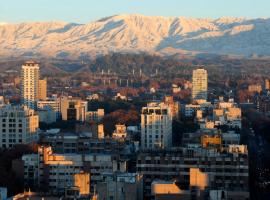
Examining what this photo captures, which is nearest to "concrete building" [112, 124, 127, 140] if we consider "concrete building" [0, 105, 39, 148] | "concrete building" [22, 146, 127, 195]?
"concrete building" [0, 105, 39, 148]

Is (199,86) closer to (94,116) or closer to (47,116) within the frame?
(94,116)

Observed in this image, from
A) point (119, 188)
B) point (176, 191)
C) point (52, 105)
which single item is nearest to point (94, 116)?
point (52, 105)

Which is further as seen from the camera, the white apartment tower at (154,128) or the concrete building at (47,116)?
the concrete building at (47,116)

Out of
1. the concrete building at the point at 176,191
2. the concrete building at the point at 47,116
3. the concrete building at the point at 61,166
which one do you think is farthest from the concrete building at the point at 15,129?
the concrete building at the point at 176,191

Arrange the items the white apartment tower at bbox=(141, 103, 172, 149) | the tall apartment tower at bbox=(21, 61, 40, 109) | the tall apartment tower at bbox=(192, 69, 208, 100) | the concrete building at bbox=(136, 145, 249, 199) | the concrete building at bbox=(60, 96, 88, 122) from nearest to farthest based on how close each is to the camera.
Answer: the concrete building at bbox=(136, 145, 249, 199) < the white apartment tower at bbox=(141, 103, 172, 149) < the concrete building at bbox=(60, 96, 88, 122) < the tall apartment tower at bbox=(21, 61, 40, 109) < the tall apartment tower at bbox=(192, 69, 208, 100)

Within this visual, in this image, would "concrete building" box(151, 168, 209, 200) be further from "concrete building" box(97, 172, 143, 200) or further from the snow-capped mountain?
the snow-capped mountain

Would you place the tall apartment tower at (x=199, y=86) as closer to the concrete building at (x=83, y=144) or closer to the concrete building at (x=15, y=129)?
the concrete building at (x=15, y=129)
